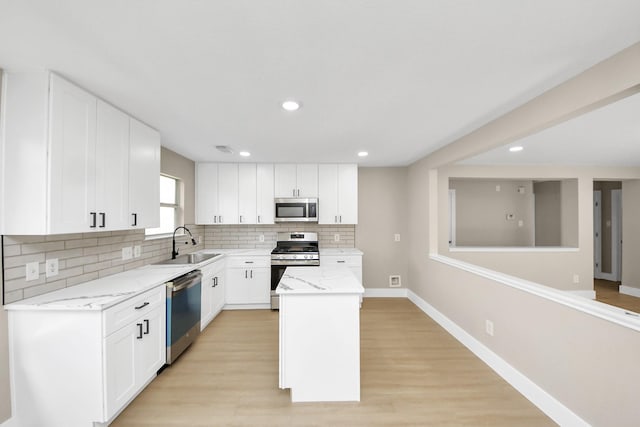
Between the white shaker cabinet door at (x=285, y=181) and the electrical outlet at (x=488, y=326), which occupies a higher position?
the white shaker cabinet door at (x=285, y=181)

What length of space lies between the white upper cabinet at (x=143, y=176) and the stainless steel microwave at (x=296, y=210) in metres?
1.89

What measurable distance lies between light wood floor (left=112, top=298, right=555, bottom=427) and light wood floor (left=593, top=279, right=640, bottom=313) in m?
3.50

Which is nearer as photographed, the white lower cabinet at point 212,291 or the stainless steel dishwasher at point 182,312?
the stainless steel dishwasher at point 182,312

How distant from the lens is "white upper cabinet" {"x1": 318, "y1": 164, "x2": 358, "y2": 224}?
14.9 ft

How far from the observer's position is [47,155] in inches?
67.7

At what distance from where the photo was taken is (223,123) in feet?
8.71

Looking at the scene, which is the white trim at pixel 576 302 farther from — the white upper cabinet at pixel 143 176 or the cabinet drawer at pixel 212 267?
the white upper cabinet at pixel 143 176

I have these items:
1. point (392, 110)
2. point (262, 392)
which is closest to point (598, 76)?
point (392, 110)

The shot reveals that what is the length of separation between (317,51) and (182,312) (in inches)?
104

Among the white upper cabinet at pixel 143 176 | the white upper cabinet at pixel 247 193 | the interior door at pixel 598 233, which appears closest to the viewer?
the white upper cabinet at pixel 143 176

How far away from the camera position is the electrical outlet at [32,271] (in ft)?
6.06

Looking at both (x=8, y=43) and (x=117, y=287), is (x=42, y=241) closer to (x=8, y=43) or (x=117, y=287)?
(x=117, y=287)

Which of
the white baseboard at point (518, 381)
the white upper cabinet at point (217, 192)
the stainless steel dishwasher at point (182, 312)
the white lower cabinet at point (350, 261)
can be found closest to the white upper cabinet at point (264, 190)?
the white upper cabinet at point (217, 192)

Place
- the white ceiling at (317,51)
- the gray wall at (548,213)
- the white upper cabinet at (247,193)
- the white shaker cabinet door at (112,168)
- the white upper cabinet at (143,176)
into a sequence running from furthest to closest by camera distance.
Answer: the gray wall at (548,213), the white upper cabinet at (247,193), the white upper cabinet at (143,176), the white shaker cabinet door at (112,168), the white ceiling at (317,51)
